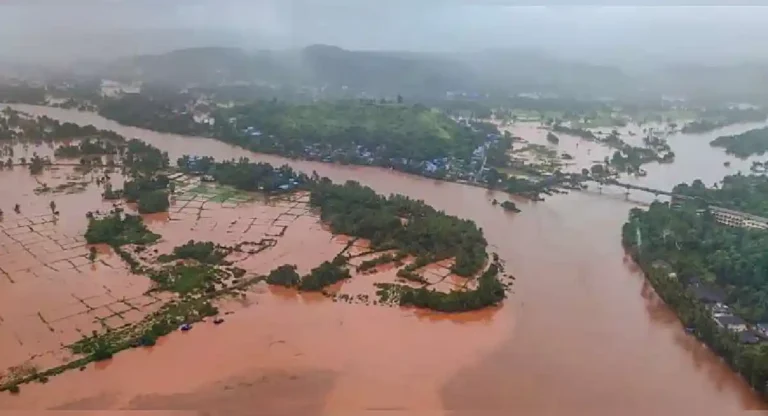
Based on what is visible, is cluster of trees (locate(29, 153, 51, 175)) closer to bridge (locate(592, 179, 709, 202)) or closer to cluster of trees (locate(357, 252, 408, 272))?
cluster of trees (locate(357, 252, 408, 272))

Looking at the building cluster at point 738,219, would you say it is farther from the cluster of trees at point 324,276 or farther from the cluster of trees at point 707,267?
the cluster of trees at point 324,276

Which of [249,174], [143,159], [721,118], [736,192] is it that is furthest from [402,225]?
[721,118]

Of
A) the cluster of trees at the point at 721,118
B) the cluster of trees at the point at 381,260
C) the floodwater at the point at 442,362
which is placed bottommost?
the floodwater at the point at 442,362

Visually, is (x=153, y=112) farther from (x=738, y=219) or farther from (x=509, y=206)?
(x=738, y=219)

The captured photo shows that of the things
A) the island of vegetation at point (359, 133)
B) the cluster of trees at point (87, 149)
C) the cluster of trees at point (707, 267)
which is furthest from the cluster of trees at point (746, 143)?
the cluster of trees at point (87, 149)

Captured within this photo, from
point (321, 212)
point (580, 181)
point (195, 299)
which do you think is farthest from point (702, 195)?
point (195, 299)

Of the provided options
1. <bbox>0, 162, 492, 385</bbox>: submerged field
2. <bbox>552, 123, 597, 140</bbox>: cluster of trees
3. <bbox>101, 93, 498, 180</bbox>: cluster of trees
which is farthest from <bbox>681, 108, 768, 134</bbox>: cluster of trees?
<bbox>0, 162, 492, 385</bbox>: submerged field
